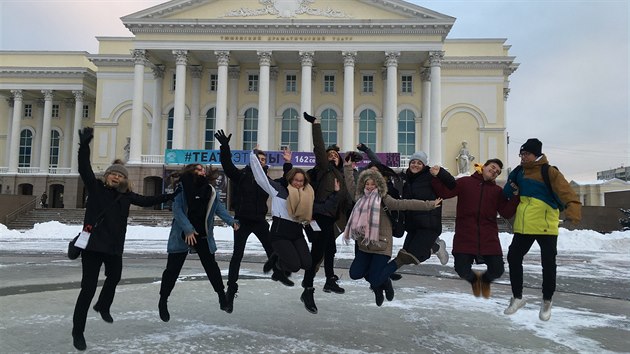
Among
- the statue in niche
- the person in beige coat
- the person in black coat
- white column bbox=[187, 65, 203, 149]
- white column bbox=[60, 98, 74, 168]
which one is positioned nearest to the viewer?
the person in black coat

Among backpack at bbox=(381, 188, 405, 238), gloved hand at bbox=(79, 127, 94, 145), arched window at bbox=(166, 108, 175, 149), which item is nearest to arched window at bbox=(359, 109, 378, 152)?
arched window at bbox=(166, 108, 175, 149)

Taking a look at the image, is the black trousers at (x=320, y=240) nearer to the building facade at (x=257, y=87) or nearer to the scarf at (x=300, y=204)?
the scarf at (x=300, y=204)

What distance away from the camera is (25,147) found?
158 feet

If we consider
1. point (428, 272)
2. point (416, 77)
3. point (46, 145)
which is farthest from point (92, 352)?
point (46, 145)

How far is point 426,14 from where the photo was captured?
118 feet

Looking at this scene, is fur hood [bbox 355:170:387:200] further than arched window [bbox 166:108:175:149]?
No

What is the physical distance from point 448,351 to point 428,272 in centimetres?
675

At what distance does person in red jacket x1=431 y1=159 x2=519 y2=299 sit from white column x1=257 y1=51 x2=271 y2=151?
30380 millimetres

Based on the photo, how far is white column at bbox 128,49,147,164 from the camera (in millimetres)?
36438

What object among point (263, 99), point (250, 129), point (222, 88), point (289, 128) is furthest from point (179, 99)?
point (289, 128)

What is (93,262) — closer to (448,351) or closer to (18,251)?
(448,351)

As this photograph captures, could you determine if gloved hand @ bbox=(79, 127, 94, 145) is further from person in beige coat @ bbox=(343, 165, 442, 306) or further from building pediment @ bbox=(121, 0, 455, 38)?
building pediment @ bbox=(121, 0, 455, 38)

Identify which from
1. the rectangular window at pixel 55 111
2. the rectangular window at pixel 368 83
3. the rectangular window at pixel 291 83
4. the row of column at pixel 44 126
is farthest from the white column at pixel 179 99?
the rectangular window at pixel 55 111

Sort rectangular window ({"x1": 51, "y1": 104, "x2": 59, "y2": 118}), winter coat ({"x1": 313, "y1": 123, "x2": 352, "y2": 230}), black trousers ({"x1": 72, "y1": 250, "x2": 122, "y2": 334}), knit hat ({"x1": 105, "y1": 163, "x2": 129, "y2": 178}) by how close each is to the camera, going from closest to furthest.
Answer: black trousers ({"x1": 72, "y1": 250, "x2": 122, "y2": 334})
knit hat ({"x1": 105, "y1": 163, "x2": 129, "y2": 178})
winter coat ({"x1": 313, "y1": 123, "x2": 352, "y2": 230})
rectangular window ({"x1": 51, "y1": 104, "x2": 59, "y2": 118})
